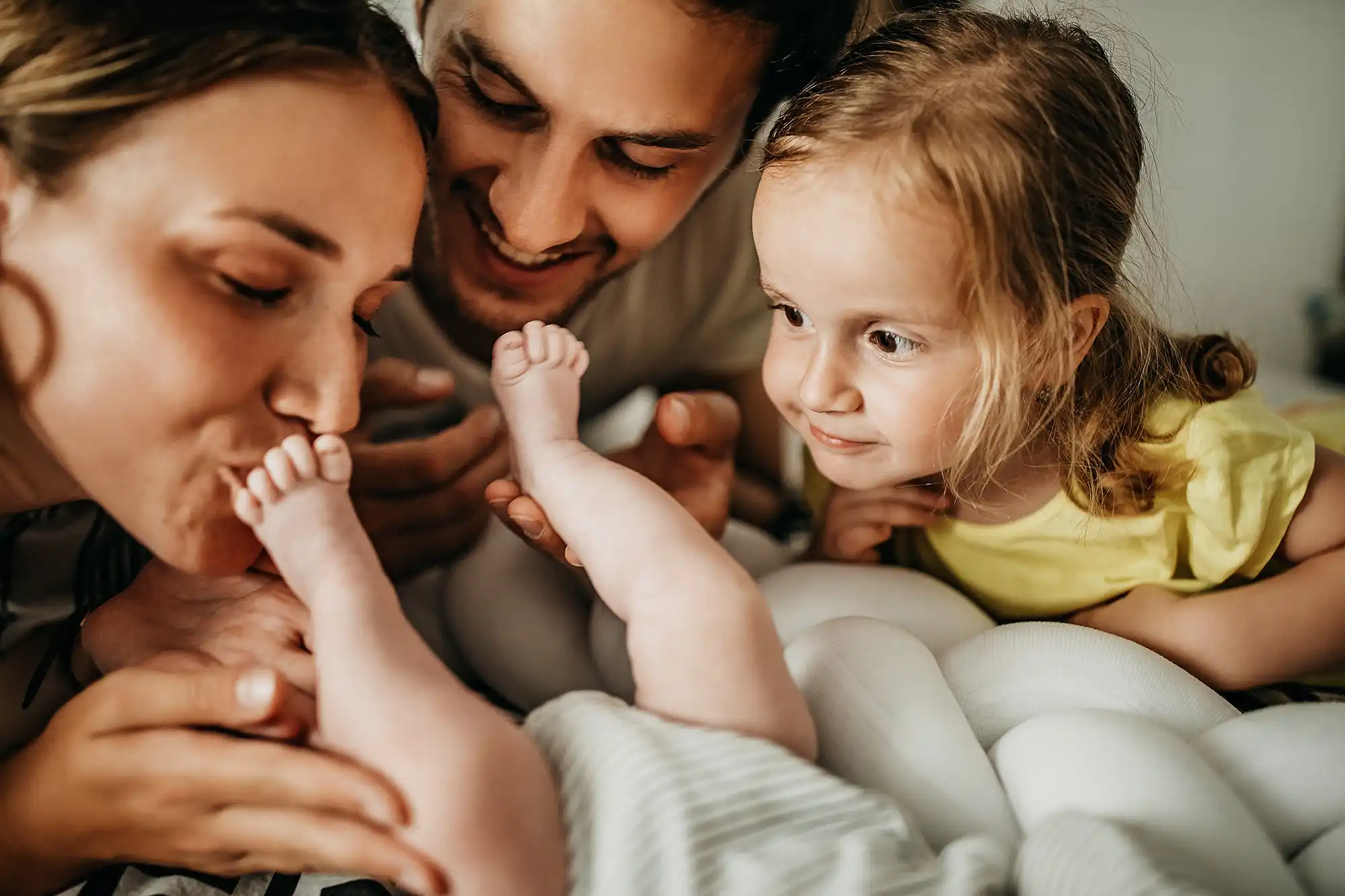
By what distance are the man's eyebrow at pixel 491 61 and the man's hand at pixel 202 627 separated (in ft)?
1.07

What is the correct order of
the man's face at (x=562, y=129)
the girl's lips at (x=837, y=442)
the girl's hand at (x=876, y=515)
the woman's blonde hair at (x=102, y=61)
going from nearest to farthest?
1. the woman's blonde hair at (x=102, y=61)
2. the man's face at (x=562, y=129)
3. the girl's lips at (x=837, y=442)
4. the girl's hand at (x=876, y=515)

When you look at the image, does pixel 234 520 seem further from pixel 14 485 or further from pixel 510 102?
pixel 510 102

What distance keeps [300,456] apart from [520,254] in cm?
22

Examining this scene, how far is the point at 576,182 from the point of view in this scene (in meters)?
0.63

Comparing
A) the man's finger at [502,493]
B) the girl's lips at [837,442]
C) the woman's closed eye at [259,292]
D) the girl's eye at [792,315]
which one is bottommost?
the man's finger at [502,493]

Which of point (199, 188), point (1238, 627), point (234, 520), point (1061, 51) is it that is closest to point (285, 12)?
point (199, 188)

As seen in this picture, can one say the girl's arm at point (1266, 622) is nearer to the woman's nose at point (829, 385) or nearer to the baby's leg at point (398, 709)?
the woman's nose at point (829, 385)

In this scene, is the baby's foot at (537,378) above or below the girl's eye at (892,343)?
below

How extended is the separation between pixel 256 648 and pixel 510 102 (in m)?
0.36

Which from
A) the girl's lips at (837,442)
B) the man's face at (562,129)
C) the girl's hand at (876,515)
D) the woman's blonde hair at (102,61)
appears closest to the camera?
the woman's blonde hair at (102,61)

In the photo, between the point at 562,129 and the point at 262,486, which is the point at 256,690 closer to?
the point at 262,486

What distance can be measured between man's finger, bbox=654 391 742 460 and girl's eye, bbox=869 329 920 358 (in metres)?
0.15

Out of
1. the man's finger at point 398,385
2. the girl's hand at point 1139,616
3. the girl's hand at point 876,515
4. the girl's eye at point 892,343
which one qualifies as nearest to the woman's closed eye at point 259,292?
the man's finger at point 398,385

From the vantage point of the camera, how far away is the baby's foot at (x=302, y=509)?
513mm
